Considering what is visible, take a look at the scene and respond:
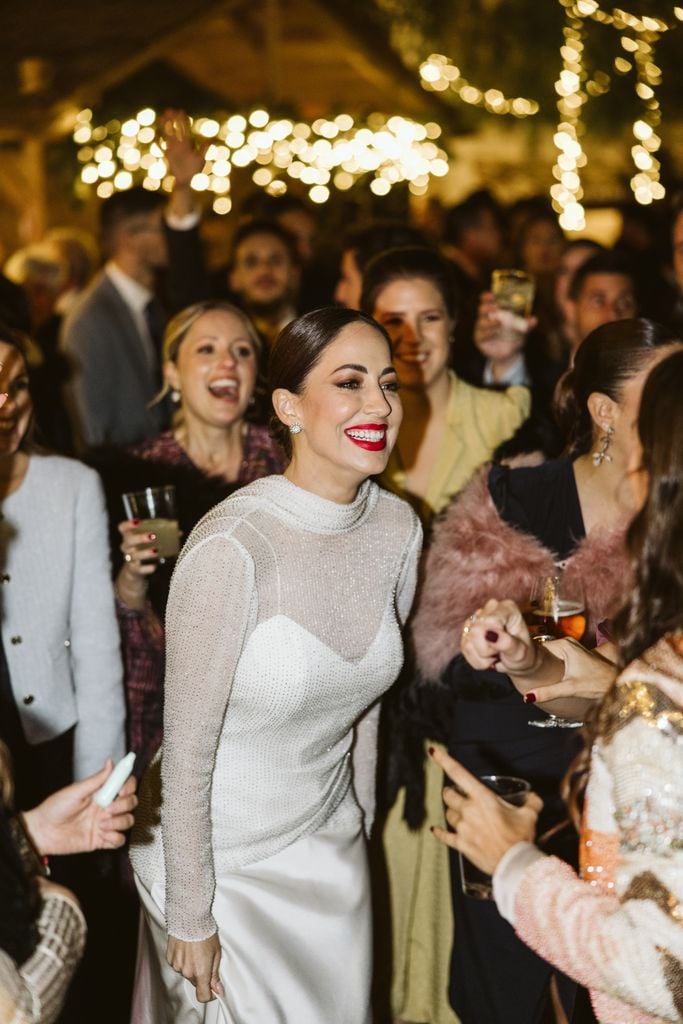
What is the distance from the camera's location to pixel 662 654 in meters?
1.61

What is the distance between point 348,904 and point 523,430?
1.62 meters

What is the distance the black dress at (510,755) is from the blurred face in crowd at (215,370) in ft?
2.82

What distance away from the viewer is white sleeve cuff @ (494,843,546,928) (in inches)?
67.2

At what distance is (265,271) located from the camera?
516 cm

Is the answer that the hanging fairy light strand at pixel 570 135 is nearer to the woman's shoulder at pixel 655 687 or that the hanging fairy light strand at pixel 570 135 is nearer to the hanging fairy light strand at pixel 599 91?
the hanging fairy light strand at pixel 599 91

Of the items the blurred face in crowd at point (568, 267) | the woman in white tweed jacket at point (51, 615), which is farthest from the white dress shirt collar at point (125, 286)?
the woman in white tweed jacket at point (51, 615)

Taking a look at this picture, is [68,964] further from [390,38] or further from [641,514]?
[390,38]

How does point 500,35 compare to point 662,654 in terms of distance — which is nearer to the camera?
point 662,654

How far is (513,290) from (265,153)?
4120 millimetres

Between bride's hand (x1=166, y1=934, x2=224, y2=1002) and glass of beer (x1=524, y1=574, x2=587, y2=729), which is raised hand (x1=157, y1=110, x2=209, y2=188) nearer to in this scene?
glass of beer (x1=524, y1=574, x2=587, y2=729)

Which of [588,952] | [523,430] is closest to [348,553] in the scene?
[588,952]

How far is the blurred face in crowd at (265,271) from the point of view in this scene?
516 centimetres

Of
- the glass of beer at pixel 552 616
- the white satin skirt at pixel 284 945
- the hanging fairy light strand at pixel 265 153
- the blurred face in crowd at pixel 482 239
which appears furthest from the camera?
the hanging fairy light strand at pixel 265 153

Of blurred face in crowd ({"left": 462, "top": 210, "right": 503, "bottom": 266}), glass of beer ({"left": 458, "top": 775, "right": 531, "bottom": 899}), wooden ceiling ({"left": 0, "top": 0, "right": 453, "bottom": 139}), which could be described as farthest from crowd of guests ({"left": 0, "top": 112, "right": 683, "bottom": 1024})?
wooden ceiling ({"left": 0, "top": 0, "right": 453, "bottom": 139})
